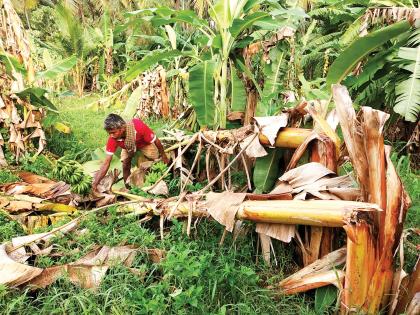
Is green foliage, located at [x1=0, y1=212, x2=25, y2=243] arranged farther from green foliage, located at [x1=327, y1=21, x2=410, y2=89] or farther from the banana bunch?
green foliage, located at [x1=327, y1=21, x2=410, y2=89]

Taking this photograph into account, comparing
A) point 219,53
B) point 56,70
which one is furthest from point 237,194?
point 56,70

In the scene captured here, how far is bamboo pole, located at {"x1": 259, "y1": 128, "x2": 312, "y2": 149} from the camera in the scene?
3.57 m

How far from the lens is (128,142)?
15.8 feet

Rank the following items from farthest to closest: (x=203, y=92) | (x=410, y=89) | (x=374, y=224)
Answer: (x=410, y=89) < (x=203, y=92) < (x=374, y=224)

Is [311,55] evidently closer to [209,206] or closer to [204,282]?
[209,206]

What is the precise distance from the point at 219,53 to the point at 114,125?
56.4 inches

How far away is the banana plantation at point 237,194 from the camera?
275 cm

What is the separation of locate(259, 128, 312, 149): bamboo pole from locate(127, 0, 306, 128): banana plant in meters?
1.05

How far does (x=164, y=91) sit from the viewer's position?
9.05 meters

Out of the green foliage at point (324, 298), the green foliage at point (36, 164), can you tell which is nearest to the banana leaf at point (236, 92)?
the green foliage at point (324, 298)

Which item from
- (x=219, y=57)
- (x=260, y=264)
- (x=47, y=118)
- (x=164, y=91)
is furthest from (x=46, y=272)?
(x=164, y=91)

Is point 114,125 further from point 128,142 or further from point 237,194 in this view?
point 237,194

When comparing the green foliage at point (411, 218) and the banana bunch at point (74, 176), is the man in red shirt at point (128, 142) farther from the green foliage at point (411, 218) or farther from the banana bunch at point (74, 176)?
the green foliage at point (411, 218)

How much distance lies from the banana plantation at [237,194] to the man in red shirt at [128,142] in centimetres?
2
